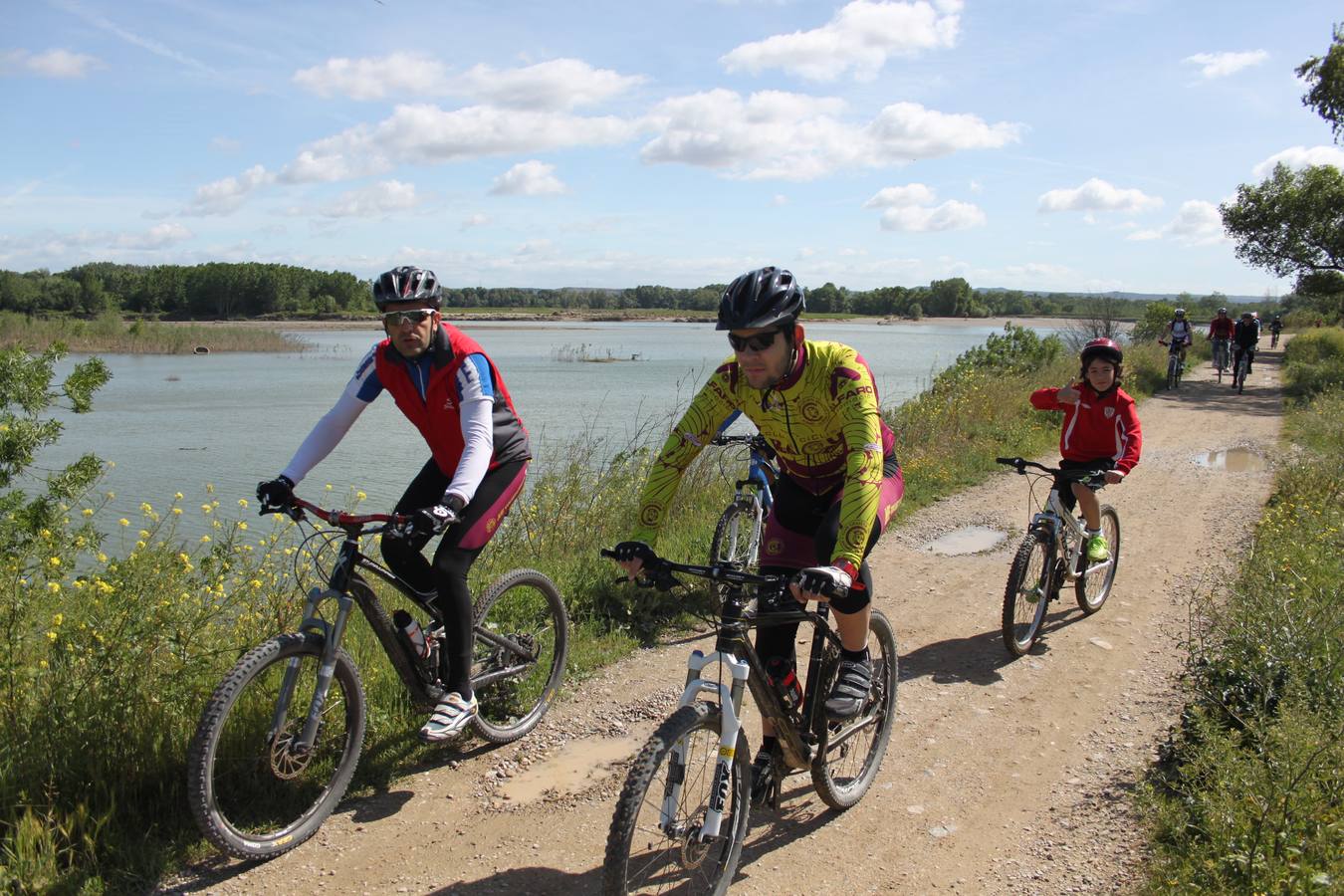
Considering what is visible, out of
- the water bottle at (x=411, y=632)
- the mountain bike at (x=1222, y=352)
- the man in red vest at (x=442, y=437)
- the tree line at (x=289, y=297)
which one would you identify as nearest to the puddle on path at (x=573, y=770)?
the man in red vest at (x=442, y=437)

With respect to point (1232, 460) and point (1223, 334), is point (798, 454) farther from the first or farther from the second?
point (1223, 334)

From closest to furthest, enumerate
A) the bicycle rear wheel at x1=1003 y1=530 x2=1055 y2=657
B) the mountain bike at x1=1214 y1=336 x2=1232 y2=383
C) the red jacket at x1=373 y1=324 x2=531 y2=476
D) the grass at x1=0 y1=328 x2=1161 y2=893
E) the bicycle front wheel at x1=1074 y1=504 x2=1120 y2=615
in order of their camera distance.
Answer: the grass at x1=0 y1=328 x2=1161 y2=893, the red jacket at x1=373 y1=324 x2=531 y2=476, the bicycle rear wheel at x1=1003 y1=530 x2=1055 y2=657, the bicycle front wheel at x1=1074 y1=504 x2=1120 y2=615, the mountain bike at x1=1214 y1=336 x2=1232 y2=383

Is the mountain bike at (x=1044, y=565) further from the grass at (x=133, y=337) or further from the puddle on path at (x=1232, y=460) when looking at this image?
the grass at (x=133, y=337)

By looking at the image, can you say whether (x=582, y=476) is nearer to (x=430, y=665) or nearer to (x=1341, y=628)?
(x=430, y=665)

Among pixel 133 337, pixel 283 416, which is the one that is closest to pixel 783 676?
pixel 283 416

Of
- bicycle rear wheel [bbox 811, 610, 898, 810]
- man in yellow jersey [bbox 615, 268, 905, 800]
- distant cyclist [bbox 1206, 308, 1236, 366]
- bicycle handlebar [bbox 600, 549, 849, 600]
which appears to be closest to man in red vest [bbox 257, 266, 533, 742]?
man in yellow jersey [bbox 615, 268, 905, 800]

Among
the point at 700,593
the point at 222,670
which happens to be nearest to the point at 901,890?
the point at 222,670

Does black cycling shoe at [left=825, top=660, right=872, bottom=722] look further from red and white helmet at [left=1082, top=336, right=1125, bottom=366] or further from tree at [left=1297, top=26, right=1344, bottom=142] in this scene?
tree at [left=1297, top=26, right=1344, bottom=142]

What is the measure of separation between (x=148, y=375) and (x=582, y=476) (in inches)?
1202

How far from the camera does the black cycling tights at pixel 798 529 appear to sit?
3.49 m

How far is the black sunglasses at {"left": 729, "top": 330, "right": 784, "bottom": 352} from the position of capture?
3.29 m

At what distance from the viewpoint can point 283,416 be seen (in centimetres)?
2350

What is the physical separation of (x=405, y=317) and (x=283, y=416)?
21.2 m

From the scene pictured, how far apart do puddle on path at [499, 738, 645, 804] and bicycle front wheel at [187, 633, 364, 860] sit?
77cm
